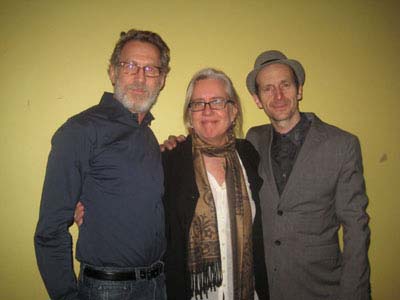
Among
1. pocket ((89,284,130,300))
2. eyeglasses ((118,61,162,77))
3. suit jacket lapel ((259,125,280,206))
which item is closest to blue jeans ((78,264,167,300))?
pocket ((89,284,130,300))

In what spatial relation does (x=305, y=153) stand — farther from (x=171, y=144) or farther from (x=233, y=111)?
(x=171, y=144)

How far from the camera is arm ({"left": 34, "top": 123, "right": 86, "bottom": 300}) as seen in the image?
1268 millimetres

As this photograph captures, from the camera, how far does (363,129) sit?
240 centimetres

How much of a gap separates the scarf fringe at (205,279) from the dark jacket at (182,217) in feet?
0.14

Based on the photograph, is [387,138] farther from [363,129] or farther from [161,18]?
[161,18]

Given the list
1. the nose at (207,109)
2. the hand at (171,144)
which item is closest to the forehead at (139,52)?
the nose at (207,109)

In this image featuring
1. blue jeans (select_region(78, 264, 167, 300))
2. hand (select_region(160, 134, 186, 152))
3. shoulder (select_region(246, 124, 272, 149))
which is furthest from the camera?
shoulder (select_region(246, 124, 272, 149))

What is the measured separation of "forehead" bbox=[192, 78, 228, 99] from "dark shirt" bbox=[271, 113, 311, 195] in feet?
1.88

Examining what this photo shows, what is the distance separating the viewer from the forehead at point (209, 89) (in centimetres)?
185

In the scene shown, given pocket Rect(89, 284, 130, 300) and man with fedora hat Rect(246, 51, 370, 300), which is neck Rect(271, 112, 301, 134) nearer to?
man with fedora hat Rect(246, 51, 370, 300)

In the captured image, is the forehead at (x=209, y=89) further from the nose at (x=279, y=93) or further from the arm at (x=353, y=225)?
the arm at (x=353, y=225)

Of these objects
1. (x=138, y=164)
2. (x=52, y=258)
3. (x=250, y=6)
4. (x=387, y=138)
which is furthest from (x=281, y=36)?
(x=52, y=258)

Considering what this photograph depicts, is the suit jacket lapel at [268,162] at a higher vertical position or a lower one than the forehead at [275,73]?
lower

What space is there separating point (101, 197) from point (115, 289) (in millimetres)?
520
